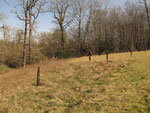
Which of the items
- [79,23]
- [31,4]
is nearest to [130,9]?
[79,23]

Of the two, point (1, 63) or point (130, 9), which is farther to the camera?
point (130, 9)

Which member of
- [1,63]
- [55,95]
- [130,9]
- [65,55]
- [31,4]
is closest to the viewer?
[55,95]

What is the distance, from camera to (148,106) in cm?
326

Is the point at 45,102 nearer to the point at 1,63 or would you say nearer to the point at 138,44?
the point at 1,63

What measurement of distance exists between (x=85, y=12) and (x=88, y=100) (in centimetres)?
2312

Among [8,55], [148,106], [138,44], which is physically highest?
[138,44]

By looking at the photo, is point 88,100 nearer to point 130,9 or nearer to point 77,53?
point 77,53

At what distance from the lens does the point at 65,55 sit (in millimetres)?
24766

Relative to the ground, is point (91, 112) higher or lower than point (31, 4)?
lower

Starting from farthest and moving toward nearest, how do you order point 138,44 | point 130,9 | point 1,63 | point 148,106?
point 130,9, point 138,44, point 1,63, point 148,106

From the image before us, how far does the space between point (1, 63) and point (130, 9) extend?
35.4 m

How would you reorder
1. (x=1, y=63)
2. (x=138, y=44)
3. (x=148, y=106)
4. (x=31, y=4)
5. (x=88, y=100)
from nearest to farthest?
(x=148, y=106) < (x=88, y=100) < (x=31, y=4) < (x=1, y=63) < (x=138, y=44)

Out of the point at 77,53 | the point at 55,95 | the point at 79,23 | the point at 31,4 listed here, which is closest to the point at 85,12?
the point at 79,23

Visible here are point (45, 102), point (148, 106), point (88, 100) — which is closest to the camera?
point (148, 106)
